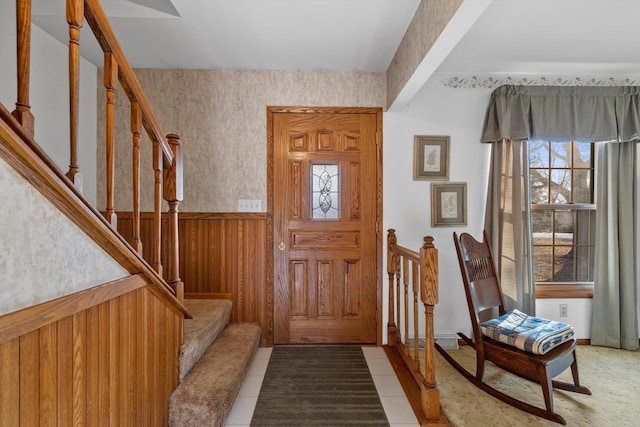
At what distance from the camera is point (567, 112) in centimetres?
283

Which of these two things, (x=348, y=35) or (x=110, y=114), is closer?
(x=110, y=114)

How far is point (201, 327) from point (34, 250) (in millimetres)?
1419

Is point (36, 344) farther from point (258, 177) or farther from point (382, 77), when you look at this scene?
point (382, 77)

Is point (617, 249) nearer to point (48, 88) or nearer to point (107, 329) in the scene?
point (107, 329)

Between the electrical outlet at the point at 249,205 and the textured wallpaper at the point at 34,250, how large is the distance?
1.74m

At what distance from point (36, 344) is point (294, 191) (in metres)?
2.14

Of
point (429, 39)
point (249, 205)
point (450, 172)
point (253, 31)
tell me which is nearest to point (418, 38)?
point (429, 39)

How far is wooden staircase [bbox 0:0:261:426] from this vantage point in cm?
88

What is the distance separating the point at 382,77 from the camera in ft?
9.50

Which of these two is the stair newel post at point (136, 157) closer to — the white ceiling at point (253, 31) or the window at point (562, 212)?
the white ceiling at point (253, 31)

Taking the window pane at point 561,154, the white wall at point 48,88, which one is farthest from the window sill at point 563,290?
the white wall at point 48,88

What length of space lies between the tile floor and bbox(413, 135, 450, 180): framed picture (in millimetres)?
1606

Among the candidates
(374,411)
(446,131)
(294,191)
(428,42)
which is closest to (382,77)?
(446,131)

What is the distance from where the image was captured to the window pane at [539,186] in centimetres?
302
